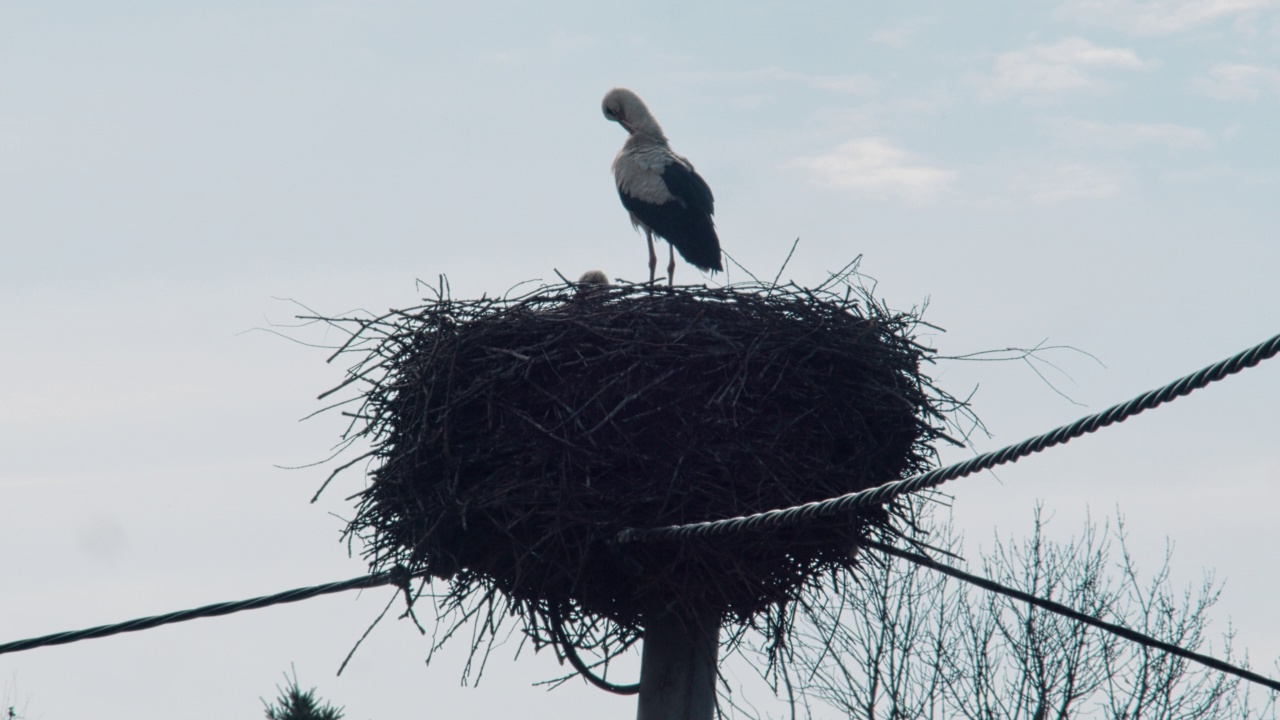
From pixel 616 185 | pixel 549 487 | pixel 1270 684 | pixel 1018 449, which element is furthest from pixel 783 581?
pixel 616 185

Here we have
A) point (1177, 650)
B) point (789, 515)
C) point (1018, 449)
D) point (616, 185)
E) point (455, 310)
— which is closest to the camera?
point (1018, 449)

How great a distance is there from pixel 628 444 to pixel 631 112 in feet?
16.8

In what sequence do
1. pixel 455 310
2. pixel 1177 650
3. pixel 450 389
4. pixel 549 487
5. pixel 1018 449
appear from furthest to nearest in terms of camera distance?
pixel 455 310, pixel 450 389, pixel 549 487, pixel 1177 650, pixel 1018 449

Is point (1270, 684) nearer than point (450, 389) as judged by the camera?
Yes

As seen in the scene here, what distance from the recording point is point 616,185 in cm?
943

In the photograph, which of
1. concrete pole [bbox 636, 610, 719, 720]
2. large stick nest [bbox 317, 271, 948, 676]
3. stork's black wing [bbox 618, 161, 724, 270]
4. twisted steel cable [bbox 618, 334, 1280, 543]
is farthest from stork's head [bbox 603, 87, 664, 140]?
twisted steel cable [bbox 618, 334, 1280, 543]

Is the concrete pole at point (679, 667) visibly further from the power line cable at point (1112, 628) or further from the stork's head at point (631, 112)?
the stork's head at point (631, 112)

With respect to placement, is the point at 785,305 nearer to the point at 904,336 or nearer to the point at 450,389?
the point at 904,336

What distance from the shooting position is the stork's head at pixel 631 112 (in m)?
9.72

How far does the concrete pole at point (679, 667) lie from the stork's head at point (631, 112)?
5.20 meters

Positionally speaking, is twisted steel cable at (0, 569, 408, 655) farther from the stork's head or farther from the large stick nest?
the stork's head

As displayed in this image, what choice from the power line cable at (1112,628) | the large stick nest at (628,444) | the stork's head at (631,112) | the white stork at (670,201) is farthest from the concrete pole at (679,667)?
the stork's head at (631,112)

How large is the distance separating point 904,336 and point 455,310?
172 centimetres

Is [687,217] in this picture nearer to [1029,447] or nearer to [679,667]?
[679,667]
